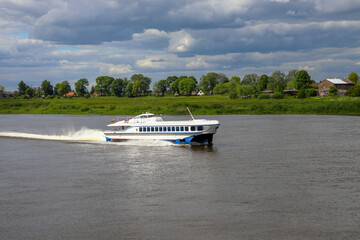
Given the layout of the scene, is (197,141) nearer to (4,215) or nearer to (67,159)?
(67,159)

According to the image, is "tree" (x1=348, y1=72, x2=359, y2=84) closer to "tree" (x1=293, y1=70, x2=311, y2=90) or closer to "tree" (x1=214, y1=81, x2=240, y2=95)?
"tree" (x1=293, y1=70, x2=311, y2=90)

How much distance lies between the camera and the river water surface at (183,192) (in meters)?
19.5

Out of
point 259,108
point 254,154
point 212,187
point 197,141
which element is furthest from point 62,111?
point 212,187

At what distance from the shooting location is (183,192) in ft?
84.8

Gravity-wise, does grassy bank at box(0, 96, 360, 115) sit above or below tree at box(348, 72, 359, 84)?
below

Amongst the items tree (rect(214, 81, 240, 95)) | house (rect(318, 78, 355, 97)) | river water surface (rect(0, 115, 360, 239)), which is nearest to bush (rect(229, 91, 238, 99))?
tree (rect(214, 81, 240, 95))

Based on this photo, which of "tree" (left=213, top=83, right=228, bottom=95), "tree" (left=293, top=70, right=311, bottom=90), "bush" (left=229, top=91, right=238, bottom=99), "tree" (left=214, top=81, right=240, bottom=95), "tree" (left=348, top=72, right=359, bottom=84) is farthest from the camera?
"tree" (left=213, top=83, right=228, bottom=95)

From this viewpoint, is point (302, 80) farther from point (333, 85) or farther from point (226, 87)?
point (226, 87)

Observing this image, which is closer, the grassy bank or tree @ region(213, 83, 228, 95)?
the grassy bank

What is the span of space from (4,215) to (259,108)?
8776 cm

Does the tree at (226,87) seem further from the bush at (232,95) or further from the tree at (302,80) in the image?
the bush at (232,95)

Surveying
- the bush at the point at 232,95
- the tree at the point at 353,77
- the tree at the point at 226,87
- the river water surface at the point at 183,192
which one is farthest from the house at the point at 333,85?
the river water surface at the point at 183,192

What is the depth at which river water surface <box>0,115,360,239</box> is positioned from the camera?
769 inches

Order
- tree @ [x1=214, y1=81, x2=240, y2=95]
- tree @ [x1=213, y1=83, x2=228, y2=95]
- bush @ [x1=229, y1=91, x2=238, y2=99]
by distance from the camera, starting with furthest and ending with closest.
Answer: tree @ [x1=213, y1=83, x2=228, y2=95], tree @ [x1=214, y1=81, x2=240, y2=95], bush @ [x1=229, y1=91, x2=238, y2=99]
